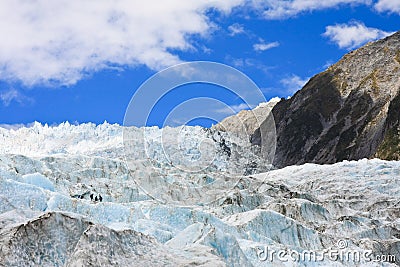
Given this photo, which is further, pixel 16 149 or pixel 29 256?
pixel 16 149

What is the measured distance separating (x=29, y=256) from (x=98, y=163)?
39336 mm

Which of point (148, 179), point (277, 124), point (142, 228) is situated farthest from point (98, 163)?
point (277, 124)

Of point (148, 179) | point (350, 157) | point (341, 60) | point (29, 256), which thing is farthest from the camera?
point (341, 60)

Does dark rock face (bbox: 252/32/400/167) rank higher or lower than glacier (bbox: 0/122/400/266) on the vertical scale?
higher

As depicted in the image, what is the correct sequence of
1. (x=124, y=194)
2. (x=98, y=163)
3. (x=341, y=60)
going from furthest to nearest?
(x=341, y=60) → (x=98, y=163) → (x=124, y=194)

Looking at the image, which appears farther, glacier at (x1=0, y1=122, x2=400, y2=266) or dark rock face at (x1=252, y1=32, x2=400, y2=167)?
dark rock face at (x1=252, y1=32, x2=400, y2=167)

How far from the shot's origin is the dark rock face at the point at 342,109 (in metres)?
138

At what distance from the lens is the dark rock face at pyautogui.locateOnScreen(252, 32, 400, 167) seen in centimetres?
13775

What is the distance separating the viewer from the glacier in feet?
34.0

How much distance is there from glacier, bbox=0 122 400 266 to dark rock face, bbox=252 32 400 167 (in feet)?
174

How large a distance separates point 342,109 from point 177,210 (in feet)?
449

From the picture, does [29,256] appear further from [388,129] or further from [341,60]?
[341,60]

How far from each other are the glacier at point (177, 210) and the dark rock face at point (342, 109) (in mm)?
53150

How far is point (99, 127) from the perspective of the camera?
106938 millimetres
